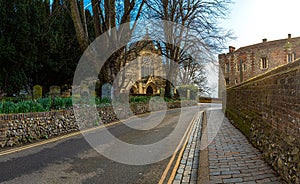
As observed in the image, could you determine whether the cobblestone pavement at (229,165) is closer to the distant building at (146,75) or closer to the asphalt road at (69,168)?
the asphalt road at (69,168)

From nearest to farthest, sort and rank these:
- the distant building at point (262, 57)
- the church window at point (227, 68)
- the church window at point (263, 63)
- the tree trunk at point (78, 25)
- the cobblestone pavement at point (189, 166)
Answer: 1. the cobblestone pavement at point (189, 166)
2. the tree trunk at point (78, 25)
3. the distant building at point (262, 57)
4. the church window at point (263, 63)
5. the church window at point (227, 68)

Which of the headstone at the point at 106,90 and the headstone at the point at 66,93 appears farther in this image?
the headstone at the point at 66,93

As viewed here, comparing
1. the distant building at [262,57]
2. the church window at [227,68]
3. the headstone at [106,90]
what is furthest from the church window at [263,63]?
the headstone at [106,90]

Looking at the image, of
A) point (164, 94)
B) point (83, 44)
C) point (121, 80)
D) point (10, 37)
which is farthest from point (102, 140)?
point (164, 94)

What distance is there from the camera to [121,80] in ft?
61.0

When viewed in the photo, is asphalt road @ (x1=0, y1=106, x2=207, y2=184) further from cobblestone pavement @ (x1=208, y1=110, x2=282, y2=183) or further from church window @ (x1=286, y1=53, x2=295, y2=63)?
church window @ (x1=286, y1=53, x2=295, y2=63)

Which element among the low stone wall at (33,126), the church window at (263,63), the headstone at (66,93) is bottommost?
the low stone wall at (33,126)

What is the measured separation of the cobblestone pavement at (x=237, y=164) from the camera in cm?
438

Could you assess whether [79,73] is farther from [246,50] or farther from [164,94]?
[246,50]

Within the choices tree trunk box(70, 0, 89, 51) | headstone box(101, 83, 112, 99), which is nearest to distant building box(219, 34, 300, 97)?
headstone box(101, 83, 112, 99)

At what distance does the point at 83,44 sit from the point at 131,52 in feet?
15.9

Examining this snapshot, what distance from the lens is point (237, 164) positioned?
5.31 meters

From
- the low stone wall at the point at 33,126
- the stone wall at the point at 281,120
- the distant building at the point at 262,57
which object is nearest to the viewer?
the stone wall at the point at 281,120

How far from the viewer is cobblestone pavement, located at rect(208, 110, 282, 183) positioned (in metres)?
4.38
